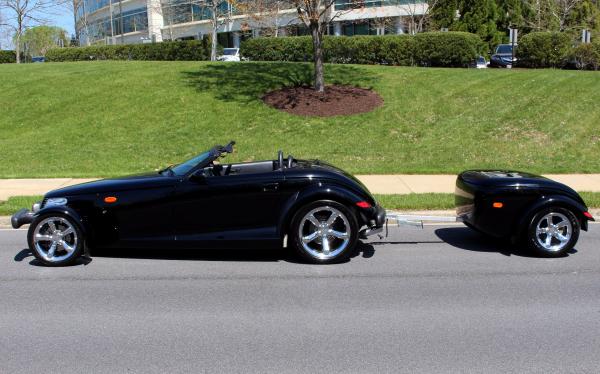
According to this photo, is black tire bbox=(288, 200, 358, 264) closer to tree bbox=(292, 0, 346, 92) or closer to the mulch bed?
the mulch bed

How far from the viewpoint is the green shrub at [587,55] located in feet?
85.9

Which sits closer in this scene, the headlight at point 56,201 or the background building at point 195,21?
the headlight at point 56,201

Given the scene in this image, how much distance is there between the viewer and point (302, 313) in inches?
211

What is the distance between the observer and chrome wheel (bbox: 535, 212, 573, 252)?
277 inches

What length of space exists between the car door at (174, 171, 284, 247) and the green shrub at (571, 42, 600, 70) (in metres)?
23.8

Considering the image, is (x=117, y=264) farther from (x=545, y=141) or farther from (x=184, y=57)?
(x=184, y=57)

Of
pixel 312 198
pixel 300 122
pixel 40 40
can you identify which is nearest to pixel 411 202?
pixel 312 198

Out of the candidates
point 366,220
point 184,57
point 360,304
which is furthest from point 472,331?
point 184,57

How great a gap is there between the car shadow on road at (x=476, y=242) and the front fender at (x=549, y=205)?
0.51 metres

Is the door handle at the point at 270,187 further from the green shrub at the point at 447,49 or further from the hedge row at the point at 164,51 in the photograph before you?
the hedge row at the point at 164,51

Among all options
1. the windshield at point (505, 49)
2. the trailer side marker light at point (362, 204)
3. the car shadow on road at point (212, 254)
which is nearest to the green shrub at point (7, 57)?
the windshield at point (505, 49)

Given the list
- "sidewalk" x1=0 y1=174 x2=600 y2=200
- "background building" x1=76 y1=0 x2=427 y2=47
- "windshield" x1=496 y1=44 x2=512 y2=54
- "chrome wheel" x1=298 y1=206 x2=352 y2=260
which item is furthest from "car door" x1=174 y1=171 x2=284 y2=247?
"background building" x1=76 y1=0 x2=427 y2=47

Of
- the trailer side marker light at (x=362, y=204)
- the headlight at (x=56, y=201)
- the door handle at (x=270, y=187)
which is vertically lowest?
the trailer side marker light at (x=362, y=204)

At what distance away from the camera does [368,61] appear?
2678 centimetres
